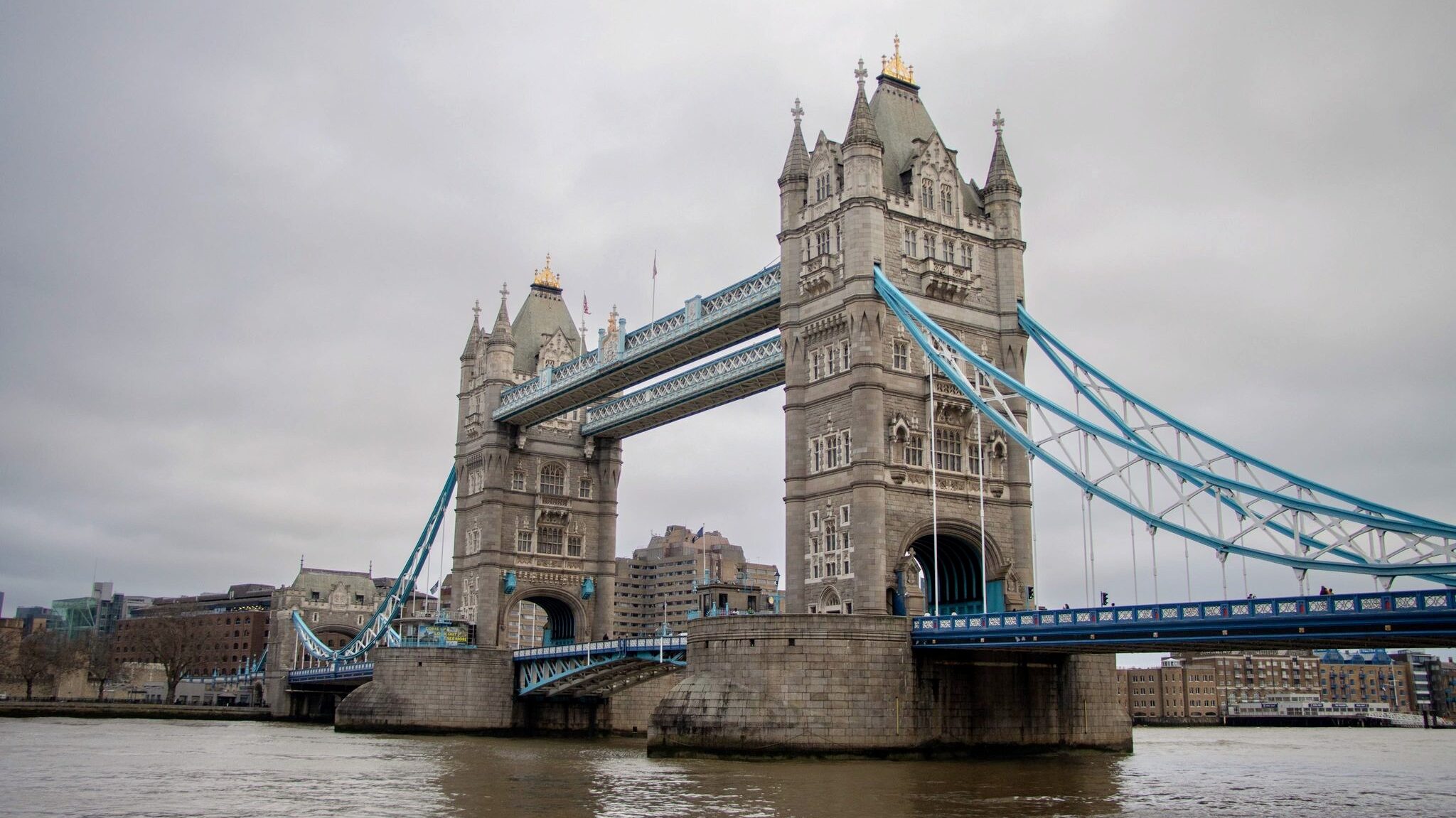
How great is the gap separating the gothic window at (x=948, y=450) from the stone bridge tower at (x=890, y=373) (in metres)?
0.05

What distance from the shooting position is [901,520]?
50.6m

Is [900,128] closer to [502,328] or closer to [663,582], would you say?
[502,328]

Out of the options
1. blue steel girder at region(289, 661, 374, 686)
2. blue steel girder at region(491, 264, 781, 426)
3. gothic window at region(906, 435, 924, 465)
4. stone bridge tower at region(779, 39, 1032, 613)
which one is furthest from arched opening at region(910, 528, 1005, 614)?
blue steel girder at region(289, 661, 374, 686)

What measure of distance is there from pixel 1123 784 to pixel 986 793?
6204 millimetres

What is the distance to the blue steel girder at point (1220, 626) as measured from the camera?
32781mm

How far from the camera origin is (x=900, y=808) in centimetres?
3044

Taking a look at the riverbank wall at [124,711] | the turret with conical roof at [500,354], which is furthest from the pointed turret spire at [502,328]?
the riverbank wall at [124,711]

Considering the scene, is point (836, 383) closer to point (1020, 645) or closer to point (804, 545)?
point (804, 545)

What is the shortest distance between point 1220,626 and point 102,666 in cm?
11125

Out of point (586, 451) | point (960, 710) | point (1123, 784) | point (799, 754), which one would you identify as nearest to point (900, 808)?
point (1123, 784)

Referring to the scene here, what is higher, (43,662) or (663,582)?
(663,582)

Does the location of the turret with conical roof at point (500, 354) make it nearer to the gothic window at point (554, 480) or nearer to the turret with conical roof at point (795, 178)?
the gothic window at point (554, 480)

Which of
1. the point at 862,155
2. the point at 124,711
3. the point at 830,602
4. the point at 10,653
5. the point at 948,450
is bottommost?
the point at 124,711

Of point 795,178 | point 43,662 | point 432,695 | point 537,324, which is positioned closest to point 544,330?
point 537,324
